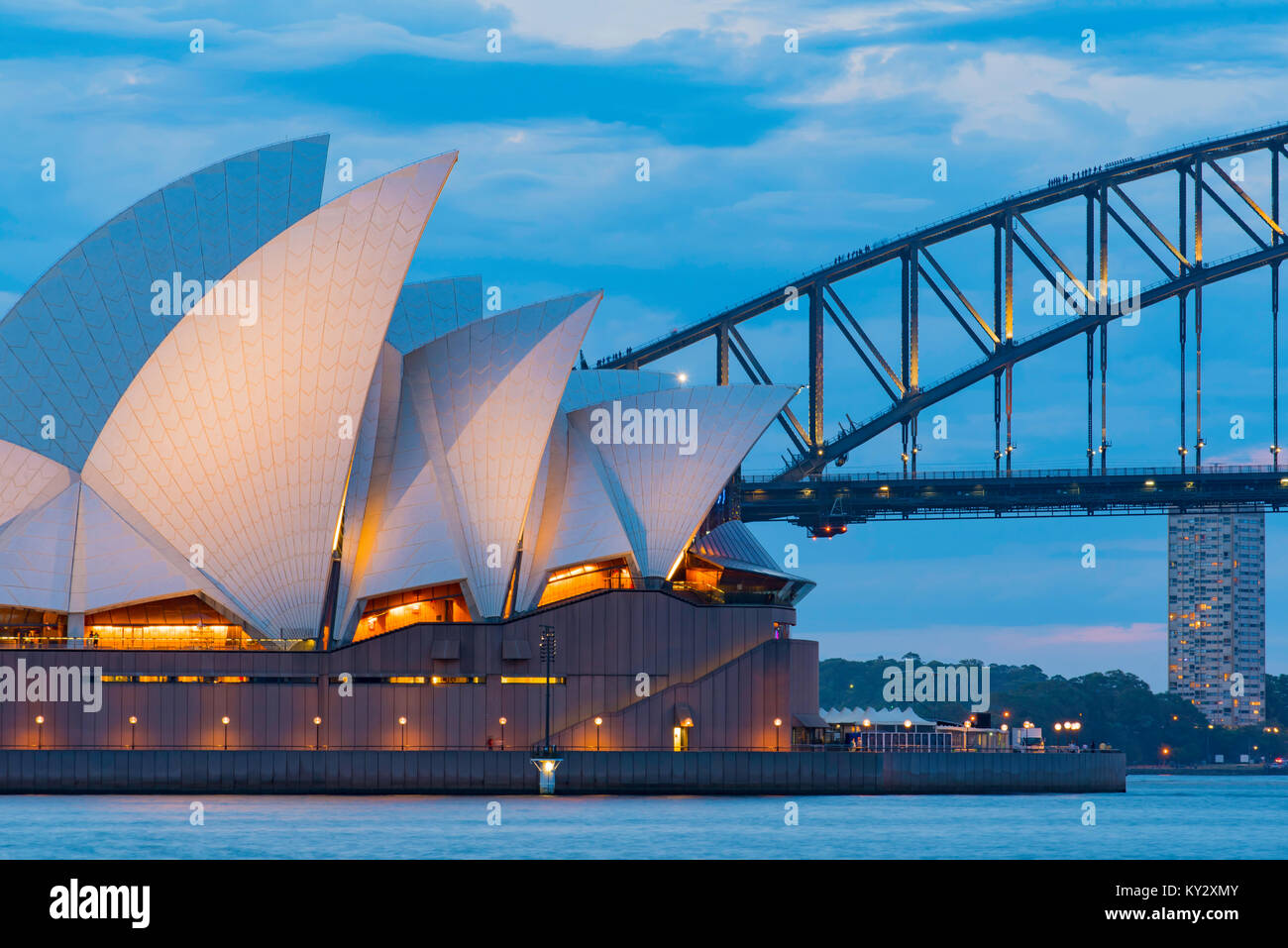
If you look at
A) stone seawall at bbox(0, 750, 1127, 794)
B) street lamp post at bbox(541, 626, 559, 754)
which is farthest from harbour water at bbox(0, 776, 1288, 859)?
street lamp post at bbox(541, 626, 559, 754)

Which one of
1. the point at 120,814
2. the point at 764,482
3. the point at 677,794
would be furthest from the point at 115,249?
the point at 764,482

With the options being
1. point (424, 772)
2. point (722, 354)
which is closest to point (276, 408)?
point (424, 772)

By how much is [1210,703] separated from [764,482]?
84767mm

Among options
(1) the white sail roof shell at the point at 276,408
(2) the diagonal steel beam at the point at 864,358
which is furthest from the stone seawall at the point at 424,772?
(2) the diagonal steel beam at the point at 864,358

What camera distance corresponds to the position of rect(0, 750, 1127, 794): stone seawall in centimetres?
6228

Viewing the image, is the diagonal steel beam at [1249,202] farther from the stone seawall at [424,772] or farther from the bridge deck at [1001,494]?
the stone seawall at [424,772]

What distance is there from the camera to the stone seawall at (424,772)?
204ft

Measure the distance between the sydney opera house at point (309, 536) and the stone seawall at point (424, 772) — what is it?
1246 millimetres

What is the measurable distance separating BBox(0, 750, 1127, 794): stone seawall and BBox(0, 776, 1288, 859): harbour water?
1035 millimetres

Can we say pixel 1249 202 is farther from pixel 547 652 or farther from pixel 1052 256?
pixel 547 652

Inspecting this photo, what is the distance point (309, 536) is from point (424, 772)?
8.20 metres

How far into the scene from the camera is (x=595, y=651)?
65.9 m

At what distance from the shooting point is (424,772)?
6309cm
